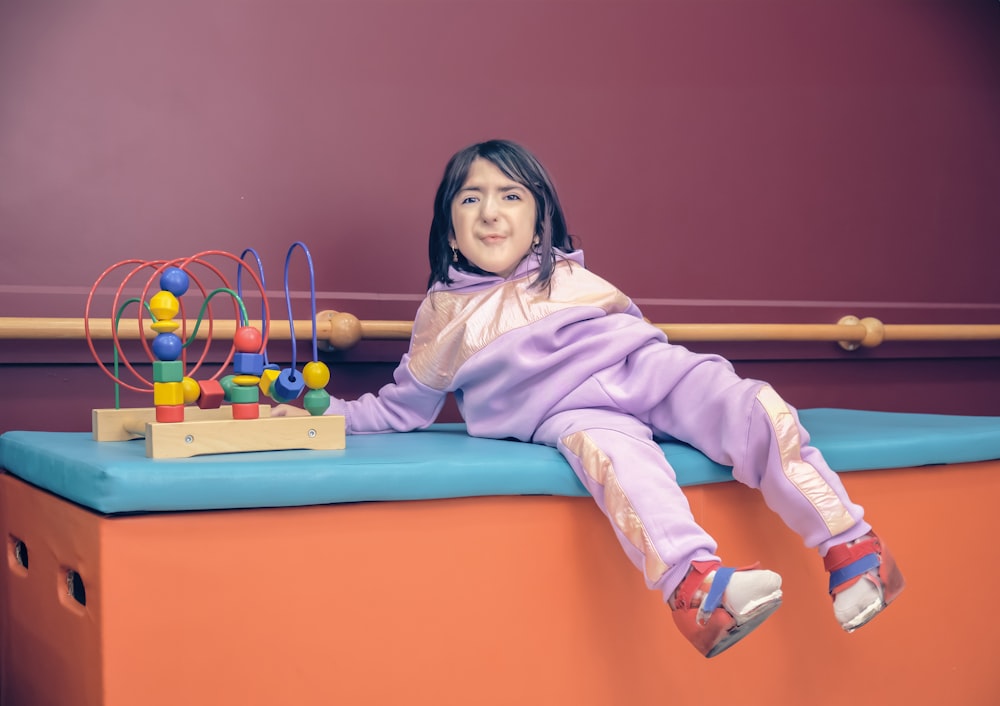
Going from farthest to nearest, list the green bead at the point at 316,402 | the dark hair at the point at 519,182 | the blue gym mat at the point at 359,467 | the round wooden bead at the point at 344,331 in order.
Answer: the round wooden bead at the point at 344,331
the dark hair at the point at 519,182
the green bead at the point at 316,402
the blue gym mat at the point at 359,467

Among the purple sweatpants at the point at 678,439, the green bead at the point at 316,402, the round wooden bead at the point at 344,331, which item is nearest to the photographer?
the purple sweatpants at the point at 678,439

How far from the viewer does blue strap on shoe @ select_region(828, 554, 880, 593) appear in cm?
99

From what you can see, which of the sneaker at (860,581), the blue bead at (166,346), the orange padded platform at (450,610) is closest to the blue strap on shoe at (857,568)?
the sneaker at (860,581)

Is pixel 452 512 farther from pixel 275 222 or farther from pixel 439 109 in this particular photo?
pixel 439 109

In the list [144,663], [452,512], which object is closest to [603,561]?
[452,512]

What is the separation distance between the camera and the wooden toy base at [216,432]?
0.90 metres

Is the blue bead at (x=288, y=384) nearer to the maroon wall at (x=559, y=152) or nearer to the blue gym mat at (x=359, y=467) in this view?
the blue gym mat at (x=359, y=467)

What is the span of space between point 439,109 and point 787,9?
2.21 feet

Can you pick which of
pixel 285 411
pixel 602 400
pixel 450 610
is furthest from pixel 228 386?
pixel 602 400

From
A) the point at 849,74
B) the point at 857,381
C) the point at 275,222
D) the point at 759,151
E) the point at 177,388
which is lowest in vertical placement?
the point at 857,381

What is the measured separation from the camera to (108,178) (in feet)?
4.34

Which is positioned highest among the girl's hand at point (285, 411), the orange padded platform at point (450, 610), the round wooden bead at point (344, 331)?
the round wooden bead at point (344, 331)

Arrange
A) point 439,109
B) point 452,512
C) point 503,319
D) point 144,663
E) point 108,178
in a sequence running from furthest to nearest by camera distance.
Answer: point 439,109
point 108,178
point 503,319
point 452,512
point 144,663

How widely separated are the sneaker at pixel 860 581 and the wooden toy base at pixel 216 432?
1.72 ft
